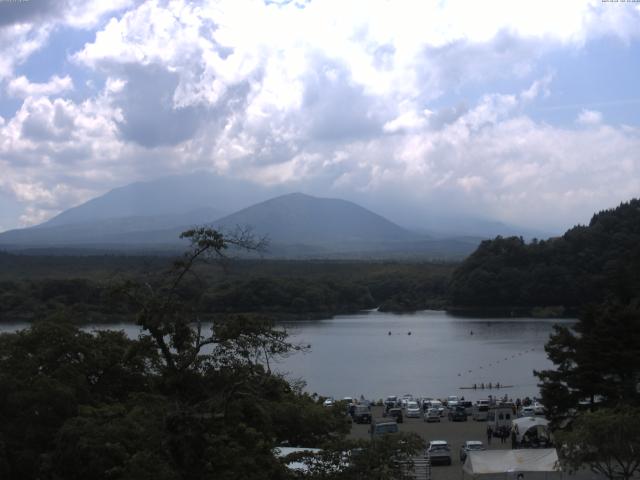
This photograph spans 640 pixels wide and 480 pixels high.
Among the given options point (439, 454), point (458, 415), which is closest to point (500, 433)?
point (439, 454)

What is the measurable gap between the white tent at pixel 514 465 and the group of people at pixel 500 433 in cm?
549

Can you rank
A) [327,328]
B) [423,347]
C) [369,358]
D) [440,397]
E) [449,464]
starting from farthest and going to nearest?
[327,328] → [423,347] → [369,358] → [440,397] → [449,464]

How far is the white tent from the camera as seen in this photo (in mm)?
11383

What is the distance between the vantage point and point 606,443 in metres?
10.1

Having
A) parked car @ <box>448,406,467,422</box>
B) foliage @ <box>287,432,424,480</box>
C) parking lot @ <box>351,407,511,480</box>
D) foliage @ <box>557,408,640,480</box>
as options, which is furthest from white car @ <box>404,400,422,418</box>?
foliage @ <box>287,432,424,480</box>

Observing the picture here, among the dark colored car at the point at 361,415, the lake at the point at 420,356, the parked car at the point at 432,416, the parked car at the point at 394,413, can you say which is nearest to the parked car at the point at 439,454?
the dark colored car at the point at 361,415

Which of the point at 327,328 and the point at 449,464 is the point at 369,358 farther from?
the point at 449,464

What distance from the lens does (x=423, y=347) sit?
45.2m

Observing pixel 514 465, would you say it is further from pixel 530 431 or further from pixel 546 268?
pixel 546 268

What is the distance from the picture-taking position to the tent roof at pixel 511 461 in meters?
11.4

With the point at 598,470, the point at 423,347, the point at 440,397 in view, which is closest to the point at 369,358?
the point at 423,347

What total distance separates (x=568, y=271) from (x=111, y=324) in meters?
33.0

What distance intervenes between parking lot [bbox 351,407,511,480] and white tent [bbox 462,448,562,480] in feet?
6.81

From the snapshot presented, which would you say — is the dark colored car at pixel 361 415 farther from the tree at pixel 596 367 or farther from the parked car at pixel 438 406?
the tree at pixel 596 367
